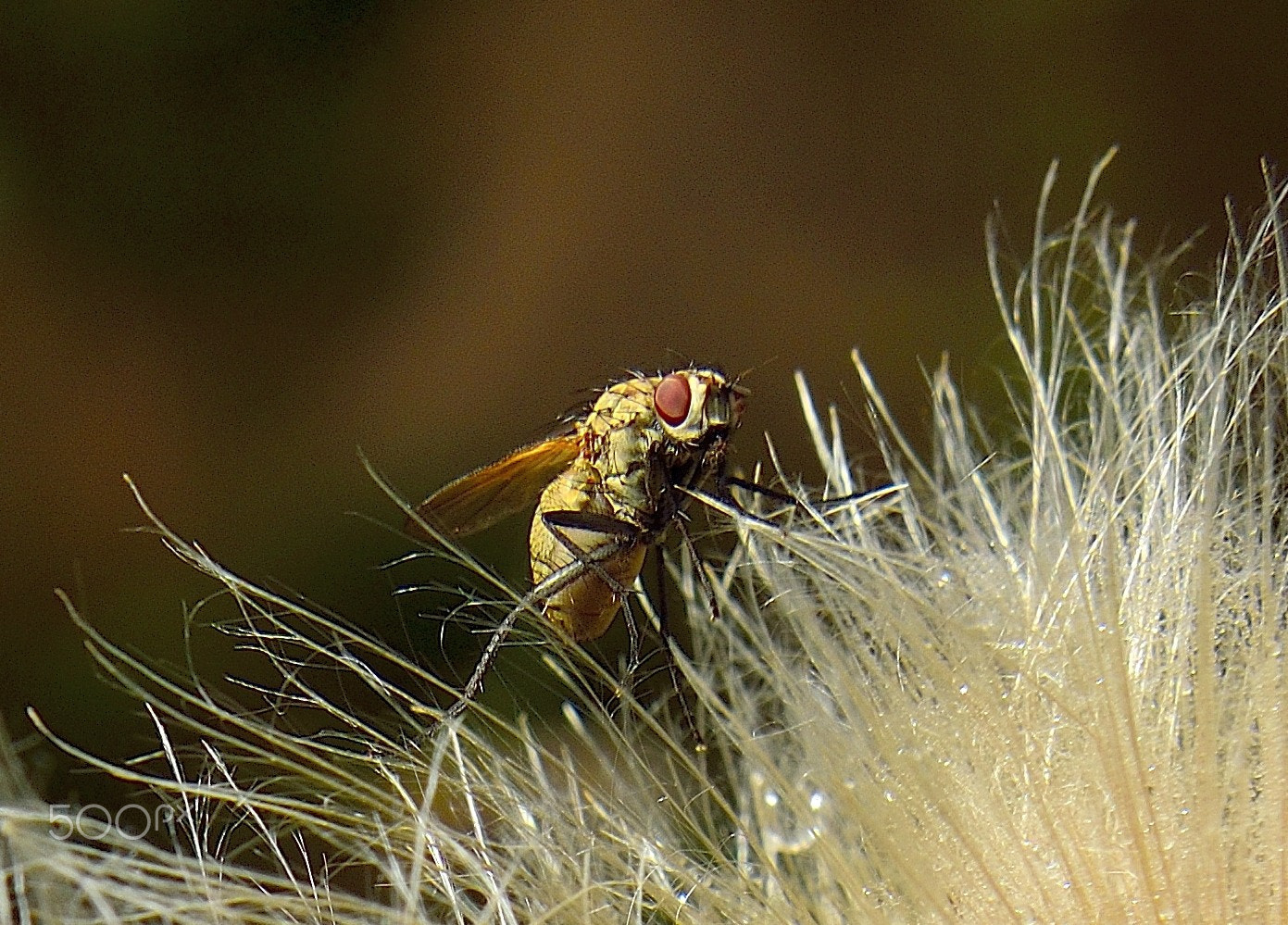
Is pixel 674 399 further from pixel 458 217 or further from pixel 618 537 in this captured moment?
pixel 458 217

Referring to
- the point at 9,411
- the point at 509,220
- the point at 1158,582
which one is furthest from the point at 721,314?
the point at 1158,582

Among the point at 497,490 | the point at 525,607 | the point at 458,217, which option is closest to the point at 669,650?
the point at 525,607

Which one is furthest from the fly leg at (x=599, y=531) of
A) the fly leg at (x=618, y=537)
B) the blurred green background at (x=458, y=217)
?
the blurred green background at (x=458, y=217)

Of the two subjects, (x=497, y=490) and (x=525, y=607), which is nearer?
(x=525, y=607)

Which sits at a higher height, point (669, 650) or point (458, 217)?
point (458, 217)

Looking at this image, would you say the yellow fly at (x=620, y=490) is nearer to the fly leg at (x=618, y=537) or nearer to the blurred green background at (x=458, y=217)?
the fly leg at (x=618, y=537)

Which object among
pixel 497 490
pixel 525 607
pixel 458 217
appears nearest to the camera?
pixel 525 607

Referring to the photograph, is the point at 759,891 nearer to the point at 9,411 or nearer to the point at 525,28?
the point at 9,411

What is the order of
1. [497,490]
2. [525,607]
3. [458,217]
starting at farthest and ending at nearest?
[458,217]
[497,490]
[525,607]
